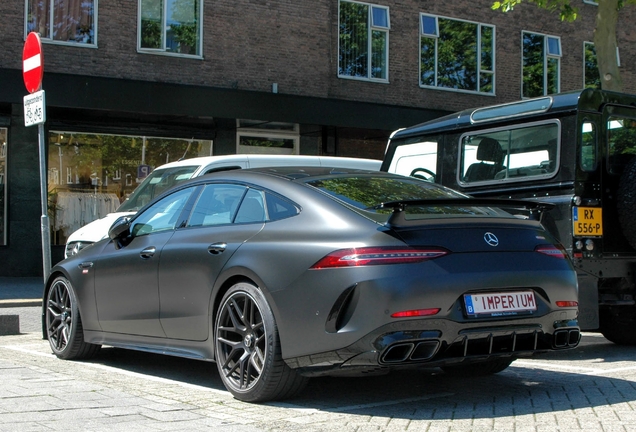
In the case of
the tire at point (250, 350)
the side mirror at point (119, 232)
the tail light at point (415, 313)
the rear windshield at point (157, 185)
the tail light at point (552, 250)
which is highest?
the rear windshield at point (157, 185)

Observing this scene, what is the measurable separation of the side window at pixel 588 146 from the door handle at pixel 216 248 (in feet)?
11.7

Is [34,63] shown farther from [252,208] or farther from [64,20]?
[64,20]

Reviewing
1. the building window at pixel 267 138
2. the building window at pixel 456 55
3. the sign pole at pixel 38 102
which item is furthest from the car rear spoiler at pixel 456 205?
the building window at pixel 456 55

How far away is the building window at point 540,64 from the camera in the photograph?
2625cm

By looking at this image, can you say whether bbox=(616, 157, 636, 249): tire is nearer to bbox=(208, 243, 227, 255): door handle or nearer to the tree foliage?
bbox=(208, 243, 227, 255): door handle

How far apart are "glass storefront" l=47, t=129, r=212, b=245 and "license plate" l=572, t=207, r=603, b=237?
13097mm

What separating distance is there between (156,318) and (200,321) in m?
0.61

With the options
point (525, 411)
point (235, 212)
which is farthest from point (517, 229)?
point (235, 212)

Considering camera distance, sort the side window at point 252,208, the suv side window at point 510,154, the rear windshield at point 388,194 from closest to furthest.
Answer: the rear windshield at point 388,194, the side window at point 252,208, the suv side window at point 510,154

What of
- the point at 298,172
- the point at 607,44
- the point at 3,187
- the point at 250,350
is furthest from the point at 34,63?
the point at 607,44

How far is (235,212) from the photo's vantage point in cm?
616

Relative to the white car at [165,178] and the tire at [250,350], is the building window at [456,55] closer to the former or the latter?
the white car at [165,178]

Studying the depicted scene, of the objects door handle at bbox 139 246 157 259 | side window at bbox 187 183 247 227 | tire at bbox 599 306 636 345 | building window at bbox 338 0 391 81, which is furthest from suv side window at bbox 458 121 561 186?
building window at bbox 338 0 391 81

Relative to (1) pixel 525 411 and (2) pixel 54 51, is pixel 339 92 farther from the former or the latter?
(1) pixel 525 411
